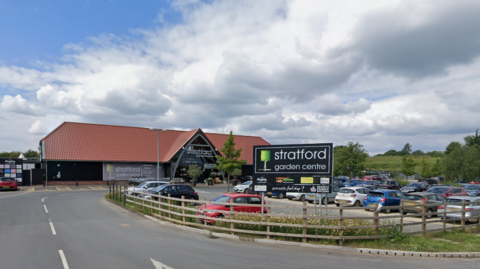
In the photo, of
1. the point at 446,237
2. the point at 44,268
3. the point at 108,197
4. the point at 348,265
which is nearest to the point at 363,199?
the point at 446,237

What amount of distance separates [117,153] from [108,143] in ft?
7.60

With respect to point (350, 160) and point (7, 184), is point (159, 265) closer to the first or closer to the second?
point (7, 184)

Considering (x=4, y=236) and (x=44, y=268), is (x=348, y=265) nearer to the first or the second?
(x=44, y=268)

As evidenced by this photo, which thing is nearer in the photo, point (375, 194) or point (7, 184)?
point (375, 194)

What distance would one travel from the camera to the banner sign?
13.2m

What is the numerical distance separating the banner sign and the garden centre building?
31.1 m

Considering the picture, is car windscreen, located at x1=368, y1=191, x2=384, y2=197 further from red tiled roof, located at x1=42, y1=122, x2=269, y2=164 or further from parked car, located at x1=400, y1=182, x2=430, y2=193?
red tiled roof, located at x1=42, y1=122, x2=269, y2=164

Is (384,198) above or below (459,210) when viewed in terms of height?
below

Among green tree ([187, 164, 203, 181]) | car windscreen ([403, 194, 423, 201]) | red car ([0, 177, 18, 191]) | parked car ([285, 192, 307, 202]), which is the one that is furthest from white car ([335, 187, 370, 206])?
red car ([0, 177, 18, 191])

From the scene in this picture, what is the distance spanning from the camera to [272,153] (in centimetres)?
1438

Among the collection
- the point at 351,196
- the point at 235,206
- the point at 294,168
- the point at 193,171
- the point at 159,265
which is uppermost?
the point at 294,168

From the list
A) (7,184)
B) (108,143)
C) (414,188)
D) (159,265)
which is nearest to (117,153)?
(108,143)

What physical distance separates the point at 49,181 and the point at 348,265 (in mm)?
43701

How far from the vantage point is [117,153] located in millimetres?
47062
